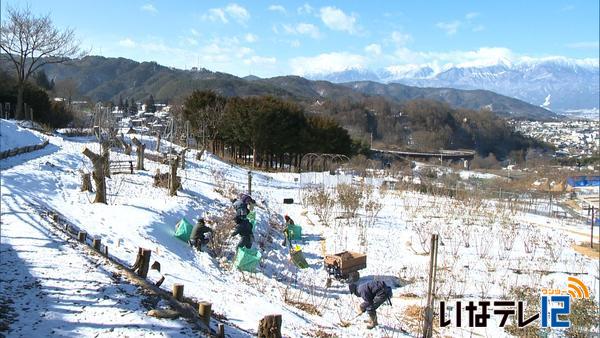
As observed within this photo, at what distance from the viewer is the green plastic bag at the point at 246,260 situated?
26.5ft

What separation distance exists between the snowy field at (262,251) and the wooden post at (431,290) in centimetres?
38

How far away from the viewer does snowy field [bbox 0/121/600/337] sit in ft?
16.4

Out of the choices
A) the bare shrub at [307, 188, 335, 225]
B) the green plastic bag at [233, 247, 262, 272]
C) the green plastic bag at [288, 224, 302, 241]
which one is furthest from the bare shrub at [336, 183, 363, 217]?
the green plastic bag at [233, 247, 262, 272]

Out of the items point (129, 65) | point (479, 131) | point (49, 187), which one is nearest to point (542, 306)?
point (49, 187)

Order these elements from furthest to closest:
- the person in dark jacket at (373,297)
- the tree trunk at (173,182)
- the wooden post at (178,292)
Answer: the tree trunk at (173,182) < the person in dark jacket at (373,297) < the wooden post at (178,292)

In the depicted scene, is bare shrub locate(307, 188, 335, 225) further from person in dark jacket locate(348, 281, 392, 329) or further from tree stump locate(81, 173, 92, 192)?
person in dark jacket locate(348, 281, 392, 329)

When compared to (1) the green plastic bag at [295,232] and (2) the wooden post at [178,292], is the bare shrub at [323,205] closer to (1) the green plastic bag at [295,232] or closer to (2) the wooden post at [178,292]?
(1) the green plastic bag at [295,232]

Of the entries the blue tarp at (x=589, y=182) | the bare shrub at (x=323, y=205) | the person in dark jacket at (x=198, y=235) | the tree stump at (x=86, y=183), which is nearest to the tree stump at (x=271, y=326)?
the person in dark jacket at (x=198, y=235)

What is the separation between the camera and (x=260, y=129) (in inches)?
1057

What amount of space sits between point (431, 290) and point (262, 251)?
4516 mm

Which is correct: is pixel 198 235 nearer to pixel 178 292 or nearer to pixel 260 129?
pixel 178 292

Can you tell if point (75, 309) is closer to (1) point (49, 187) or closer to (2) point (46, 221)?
(2) point (46, 221)

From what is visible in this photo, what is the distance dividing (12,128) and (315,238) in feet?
37.9

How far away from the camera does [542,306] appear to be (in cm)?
720
